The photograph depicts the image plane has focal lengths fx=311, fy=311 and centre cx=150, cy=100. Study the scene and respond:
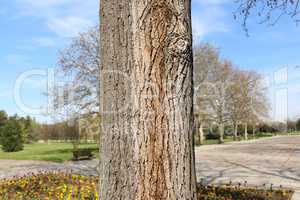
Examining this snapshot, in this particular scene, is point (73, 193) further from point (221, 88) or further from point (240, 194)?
point (221, 88)

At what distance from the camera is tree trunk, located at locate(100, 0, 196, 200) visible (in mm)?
1704

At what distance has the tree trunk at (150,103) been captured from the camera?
67.1 inches

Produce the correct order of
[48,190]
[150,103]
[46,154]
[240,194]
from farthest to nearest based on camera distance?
[46,154] → [48,190] → [240,194] → [150,103]

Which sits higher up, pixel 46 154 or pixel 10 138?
pixel 10 138

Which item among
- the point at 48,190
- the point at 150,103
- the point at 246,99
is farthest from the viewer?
the point at 246,99

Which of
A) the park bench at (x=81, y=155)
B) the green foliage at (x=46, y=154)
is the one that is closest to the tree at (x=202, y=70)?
the green foliage at (x=46, y=154)

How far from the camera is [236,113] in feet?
123

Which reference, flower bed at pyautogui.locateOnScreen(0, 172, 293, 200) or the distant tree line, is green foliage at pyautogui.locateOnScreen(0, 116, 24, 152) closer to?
the distant tree line

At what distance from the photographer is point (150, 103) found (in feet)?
5.71

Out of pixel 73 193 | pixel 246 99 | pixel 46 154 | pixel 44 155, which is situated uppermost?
pixel 246 99

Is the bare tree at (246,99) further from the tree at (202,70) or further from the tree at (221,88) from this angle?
the tree at (202,70)

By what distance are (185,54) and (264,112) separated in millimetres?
46456

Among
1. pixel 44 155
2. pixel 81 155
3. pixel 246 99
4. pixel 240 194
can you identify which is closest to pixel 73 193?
pixel 240 194

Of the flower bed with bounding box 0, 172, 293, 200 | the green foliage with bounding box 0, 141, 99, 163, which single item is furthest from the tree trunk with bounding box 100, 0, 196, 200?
the green foliage with bounding box 0, 141, 99, 163
